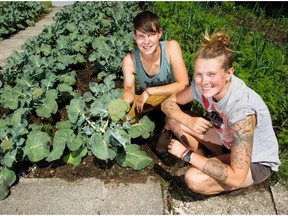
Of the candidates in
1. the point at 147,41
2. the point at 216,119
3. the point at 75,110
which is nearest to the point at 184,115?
the point at 216,119

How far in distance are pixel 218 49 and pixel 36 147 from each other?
1.69 metres

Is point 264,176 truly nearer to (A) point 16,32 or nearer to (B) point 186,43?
(B) point 186,43

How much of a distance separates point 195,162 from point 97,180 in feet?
3.14

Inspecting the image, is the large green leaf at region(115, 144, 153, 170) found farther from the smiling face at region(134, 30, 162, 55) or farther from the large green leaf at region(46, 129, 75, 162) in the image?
the smiling face at region(134, 30, 162, 55)

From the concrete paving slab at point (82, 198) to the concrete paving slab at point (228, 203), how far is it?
158 mm

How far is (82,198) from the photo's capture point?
268 centimetres

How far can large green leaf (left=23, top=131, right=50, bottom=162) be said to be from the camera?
279cm

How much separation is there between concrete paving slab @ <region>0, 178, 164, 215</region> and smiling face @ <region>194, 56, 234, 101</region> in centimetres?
99

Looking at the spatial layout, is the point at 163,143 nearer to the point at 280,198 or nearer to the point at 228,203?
the point at 228,203

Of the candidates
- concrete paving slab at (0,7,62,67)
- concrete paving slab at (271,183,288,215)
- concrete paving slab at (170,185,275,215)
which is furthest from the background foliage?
concrete paving slab at (0,7,62,67)

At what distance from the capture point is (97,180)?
2.84m

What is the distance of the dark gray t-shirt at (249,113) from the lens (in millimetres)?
2119

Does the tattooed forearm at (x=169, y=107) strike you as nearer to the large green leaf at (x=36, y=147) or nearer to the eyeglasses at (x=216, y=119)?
the eyeglasses at (x=216, y=119)

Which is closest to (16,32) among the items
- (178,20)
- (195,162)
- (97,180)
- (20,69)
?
(20,69)
